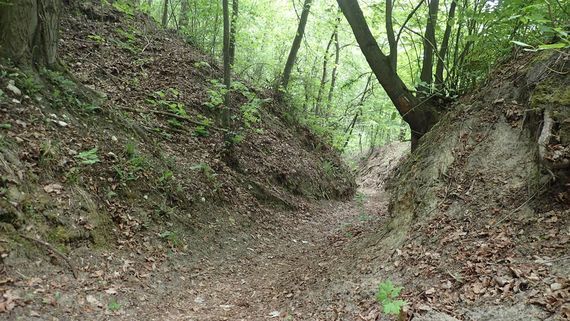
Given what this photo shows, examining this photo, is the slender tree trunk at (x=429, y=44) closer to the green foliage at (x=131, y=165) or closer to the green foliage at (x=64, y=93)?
the green foliage at (x=131, y=165)

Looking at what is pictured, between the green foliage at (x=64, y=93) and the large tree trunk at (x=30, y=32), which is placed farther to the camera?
the green foliage at (x=64, y=93)

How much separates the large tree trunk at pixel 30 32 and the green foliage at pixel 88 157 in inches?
72.4

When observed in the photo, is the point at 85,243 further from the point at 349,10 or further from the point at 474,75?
the point at 474,75

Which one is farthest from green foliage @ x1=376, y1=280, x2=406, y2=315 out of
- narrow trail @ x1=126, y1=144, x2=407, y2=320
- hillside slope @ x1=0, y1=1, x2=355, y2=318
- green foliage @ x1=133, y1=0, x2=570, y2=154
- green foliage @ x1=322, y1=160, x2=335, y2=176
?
green foliage @ x1=322, y1=160, x2=335, y2=176

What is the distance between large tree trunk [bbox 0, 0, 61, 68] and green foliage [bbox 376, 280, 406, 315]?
6.62 m

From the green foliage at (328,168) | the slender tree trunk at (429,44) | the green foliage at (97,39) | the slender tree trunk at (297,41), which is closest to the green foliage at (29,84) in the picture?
the green foliage at (97,39)

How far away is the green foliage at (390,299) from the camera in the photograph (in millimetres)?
3865

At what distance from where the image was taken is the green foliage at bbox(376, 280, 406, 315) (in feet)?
12.7

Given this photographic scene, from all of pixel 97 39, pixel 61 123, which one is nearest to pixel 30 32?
pixel 61 123

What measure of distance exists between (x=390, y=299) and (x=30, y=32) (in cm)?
698

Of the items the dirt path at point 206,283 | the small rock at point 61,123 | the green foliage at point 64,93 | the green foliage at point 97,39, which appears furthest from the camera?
the green foliage at point 97,39

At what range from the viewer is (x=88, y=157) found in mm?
6285

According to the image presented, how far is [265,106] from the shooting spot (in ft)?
49.4

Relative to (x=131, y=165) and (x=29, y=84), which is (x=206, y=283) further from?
(x=29, y=84)
